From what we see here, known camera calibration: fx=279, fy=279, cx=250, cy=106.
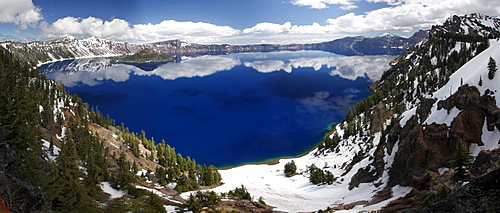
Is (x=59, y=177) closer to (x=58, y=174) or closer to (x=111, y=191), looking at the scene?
(x=58, y=174)

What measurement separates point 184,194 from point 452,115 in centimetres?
4450

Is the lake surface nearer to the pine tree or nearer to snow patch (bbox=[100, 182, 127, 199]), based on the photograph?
snow patch (bbox=[100, 182, 127, 199])

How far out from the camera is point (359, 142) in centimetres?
8269

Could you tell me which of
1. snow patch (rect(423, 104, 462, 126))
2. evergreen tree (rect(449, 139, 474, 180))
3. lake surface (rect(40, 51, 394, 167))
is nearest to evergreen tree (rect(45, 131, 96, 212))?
evergreen tree (rect(449, 139, 474, 180))

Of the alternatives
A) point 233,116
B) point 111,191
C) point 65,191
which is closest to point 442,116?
point 65,191

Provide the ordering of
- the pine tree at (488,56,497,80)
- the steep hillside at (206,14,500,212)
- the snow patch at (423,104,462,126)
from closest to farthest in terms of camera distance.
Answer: the steep hillside at (206,14,500,212) < the snow patch at (423,104,462,126) < the pine tree at (488,56,497,80)

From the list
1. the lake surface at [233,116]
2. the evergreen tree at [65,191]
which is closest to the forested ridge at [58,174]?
the evergreen tree at [65,191]

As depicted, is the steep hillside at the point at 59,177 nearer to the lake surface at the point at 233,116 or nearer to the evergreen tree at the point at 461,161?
the evergreen tree at the point at 461,161

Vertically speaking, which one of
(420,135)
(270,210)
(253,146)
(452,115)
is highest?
(452,115)

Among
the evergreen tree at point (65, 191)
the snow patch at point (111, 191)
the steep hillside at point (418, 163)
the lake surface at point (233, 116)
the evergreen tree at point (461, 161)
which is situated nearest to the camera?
the evergreen tree at point (461, 161)

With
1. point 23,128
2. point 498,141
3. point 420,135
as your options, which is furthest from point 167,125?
point 498,141

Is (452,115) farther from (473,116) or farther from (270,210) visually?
(270,210)

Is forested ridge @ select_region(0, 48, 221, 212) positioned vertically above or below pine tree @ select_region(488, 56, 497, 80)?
below

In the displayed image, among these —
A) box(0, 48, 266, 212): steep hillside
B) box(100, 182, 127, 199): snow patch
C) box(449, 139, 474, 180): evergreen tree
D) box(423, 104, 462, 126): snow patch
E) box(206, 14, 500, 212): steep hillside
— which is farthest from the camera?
box(100, 182, 127, 199): snow patch
